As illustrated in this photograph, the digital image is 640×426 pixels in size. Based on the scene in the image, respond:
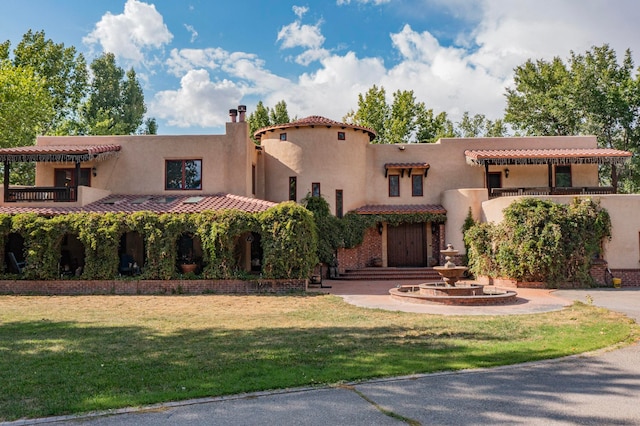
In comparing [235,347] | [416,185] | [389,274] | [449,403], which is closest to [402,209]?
[416,185]

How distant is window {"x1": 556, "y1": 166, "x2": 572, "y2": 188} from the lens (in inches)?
960

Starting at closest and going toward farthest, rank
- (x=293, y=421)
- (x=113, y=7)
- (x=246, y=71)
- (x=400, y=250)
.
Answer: (x=293, y=421)
(x=113, y=7)
(x=246, y=71)
(x=400, y=250)

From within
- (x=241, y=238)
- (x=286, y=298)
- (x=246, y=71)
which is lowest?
(x=286, y=298)

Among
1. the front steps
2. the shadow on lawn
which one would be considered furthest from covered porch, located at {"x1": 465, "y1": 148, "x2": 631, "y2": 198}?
the shadow on lawn

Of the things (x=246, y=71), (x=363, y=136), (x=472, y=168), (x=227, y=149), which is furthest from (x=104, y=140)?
(x=472, y=168)

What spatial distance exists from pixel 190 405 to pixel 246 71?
55.0 ft

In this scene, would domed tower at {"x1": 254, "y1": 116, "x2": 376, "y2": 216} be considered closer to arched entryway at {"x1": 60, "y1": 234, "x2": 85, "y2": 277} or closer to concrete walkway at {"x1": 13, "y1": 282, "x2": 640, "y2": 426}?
arched entryway at {"x1": 60, "y1": 234, "x2": 85, "y2": 277}

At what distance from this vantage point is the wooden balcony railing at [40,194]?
20.2 metres

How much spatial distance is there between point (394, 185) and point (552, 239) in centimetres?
908

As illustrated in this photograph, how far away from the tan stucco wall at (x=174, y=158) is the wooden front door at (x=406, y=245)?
7.85m

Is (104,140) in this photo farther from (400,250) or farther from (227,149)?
(400,250)

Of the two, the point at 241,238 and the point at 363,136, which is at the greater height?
the point at 363,136

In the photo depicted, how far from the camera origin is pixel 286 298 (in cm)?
1609

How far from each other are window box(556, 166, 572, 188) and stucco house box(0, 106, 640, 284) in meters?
0.05
